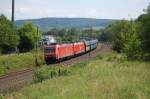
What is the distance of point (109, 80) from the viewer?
24.4m

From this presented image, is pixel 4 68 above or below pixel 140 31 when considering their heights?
below

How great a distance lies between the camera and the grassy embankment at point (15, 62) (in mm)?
52997

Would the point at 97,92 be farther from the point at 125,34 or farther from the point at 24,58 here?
the point at 125,34

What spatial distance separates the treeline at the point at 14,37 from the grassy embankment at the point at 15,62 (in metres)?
12.0

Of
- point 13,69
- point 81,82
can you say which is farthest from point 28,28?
point 81,82

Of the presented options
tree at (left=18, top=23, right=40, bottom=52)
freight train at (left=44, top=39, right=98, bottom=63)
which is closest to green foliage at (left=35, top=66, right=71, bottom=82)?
freight train at (left=44, top=39, right=98, bottom=63)

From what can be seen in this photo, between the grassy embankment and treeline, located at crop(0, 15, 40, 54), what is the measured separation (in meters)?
12.0

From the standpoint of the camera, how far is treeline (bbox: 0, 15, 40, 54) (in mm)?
78000

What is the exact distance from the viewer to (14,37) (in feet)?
259

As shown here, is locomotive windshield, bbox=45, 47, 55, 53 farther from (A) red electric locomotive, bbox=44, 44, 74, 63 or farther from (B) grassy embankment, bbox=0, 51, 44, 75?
(B) grassy embankment, bbox=0, 51, 44, 75

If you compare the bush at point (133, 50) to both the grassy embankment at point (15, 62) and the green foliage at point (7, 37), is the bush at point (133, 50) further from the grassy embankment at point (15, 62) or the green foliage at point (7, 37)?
the green foliage at point (7, 37)

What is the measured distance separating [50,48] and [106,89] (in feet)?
142

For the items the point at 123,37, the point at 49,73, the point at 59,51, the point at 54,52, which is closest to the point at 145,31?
the point at 54,52

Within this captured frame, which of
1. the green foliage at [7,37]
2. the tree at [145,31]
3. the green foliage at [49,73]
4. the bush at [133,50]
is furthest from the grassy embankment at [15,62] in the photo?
the tree at [145,31]
